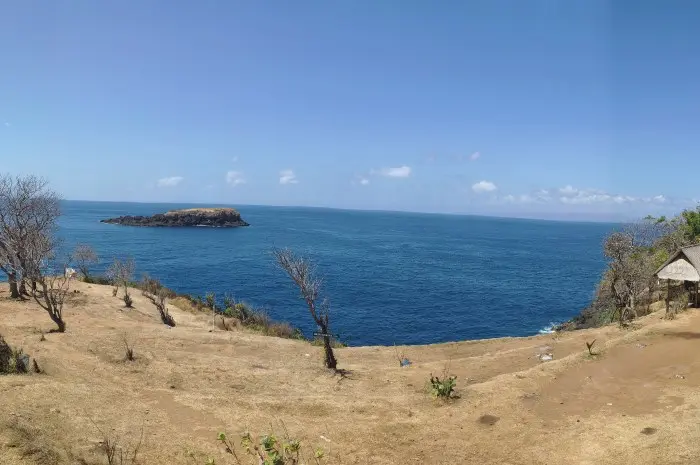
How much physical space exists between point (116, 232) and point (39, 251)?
11083cm

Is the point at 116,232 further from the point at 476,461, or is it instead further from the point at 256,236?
the point at 476,461

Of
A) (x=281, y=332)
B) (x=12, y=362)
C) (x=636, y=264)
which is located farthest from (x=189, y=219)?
(x=12, y=362)

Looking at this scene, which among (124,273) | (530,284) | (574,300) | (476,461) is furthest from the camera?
(530,284)

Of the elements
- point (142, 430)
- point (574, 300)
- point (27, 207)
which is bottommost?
point (574, 300)

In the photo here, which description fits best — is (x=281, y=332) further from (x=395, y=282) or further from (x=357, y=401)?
(x=395, y=282)

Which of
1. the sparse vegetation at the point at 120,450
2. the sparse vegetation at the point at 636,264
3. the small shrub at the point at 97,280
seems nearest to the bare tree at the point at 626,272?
the sparse vegetation at the point at 636,264

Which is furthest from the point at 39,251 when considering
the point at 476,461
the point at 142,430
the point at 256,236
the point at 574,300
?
the point at 256,236

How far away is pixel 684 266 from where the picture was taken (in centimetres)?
3186

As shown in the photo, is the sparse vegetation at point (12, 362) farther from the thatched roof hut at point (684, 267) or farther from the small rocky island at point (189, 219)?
the small rocky island at point (189, 219)

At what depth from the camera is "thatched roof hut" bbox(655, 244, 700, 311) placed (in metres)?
31.3

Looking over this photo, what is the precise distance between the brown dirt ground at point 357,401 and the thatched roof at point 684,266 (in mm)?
3272

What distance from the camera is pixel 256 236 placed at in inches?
5453

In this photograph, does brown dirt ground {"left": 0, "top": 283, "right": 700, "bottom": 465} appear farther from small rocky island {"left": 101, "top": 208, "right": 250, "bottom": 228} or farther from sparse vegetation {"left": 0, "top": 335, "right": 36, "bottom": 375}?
small rocky island {"left": 101, "top": 208, "right": 250, "bottom": 228}

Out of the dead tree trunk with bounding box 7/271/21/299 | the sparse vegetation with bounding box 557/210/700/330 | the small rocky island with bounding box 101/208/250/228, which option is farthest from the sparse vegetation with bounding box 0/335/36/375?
the small rocky island with bounding box 101/208/250/228
